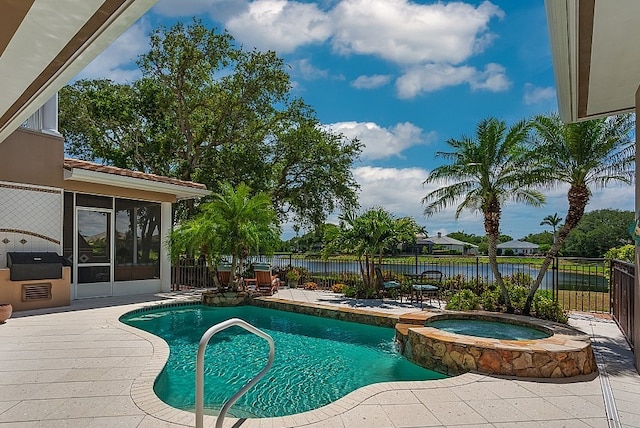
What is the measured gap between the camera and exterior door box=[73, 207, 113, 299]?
11.8 metres

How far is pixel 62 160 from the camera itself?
431 inches

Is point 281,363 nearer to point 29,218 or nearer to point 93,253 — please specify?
point 29,218

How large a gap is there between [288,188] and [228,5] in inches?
362

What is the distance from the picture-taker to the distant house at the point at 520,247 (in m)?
38.1

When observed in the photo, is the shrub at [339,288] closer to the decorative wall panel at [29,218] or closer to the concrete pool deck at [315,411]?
the concrete pool deck at [315,411]

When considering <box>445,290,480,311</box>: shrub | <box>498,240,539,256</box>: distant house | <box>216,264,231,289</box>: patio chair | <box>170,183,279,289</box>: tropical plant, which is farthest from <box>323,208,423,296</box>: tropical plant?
<box>498,240,539,256</box>: distant house

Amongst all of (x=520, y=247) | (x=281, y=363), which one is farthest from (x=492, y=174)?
(x=520, y=247)

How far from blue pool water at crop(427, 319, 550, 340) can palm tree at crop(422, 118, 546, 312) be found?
1764mm

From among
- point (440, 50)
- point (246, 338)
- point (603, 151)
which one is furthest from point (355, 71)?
point (246, 338)

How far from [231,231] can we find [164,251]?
2920mm

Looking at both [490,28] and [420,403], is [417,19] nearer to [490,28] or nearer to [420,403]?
[490,28]

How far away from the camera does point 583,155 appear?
8766 millimetres

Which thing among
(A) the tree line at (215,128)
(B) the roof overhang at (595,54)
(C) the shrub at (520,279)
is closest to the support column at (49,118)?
(A) the tree line at (215,128)

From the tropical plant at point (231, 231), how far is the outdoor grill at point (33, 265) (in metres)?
3.14
